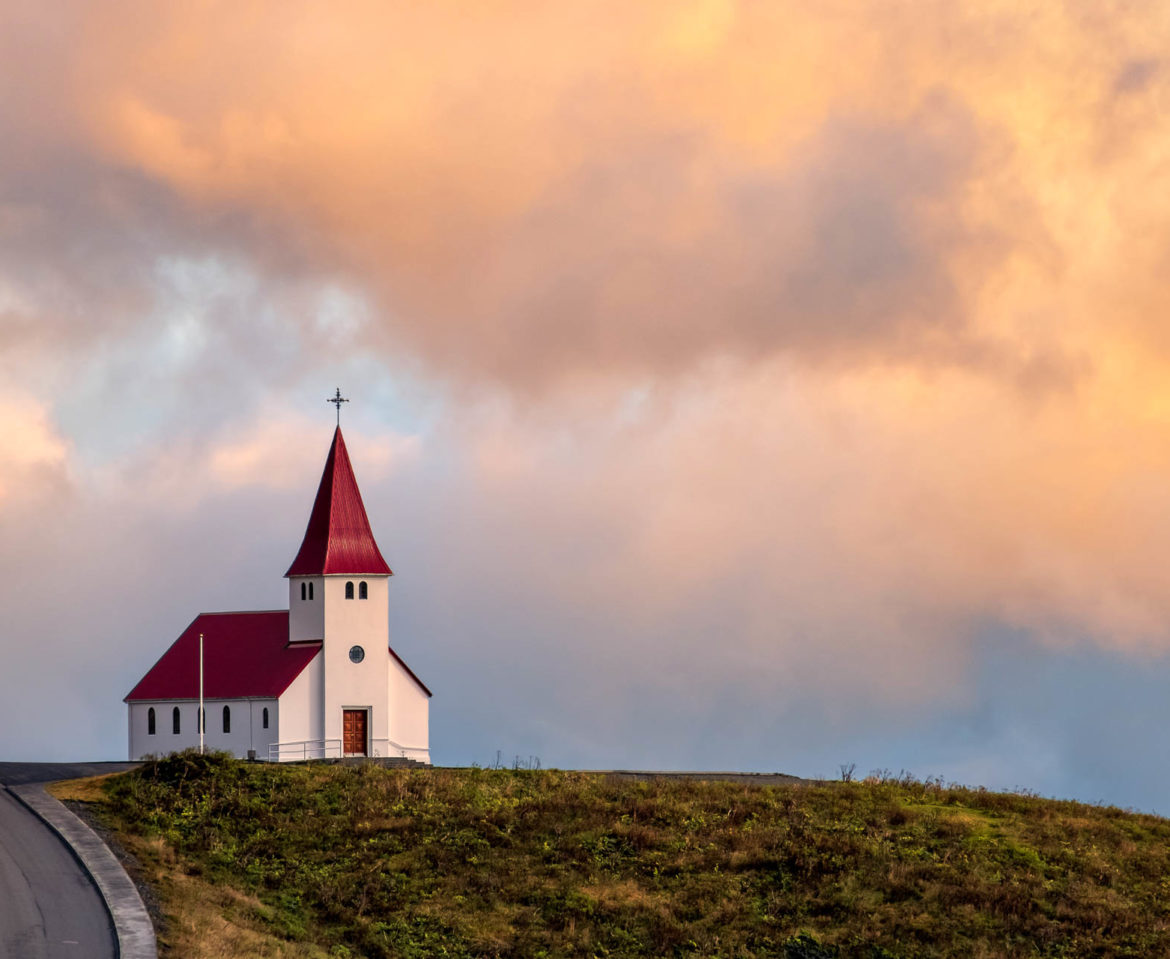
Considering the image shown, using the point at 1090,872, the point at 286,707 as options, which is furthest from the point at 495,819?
the point at 286,707

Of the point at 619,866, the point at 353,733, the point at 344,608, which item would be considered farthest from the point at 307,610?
the point at 619,866

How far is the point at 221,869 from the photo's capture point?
29500 millimetres

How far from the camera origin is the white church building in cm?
6278

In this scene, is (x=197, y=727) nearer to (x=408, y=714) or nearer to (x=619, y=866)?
(x=408, y=714)

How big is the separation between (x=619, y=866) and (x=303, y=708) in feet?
116

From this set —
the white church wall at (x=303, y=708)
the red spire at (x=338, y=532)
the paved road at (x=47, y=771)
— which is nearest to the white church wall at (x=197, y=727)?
the white church wall at (x=303, y=708)

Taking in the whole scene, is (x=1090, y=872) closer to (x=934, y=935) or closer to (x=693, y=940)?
(x=934, y=935)

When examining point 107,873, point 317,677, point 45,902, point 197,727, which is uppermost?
point 317,677

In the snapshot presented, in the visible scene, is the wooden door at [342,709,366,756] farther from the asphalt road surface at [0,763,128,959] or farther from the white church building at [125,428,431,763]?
the asphalt road surface at [0,763,128,959]

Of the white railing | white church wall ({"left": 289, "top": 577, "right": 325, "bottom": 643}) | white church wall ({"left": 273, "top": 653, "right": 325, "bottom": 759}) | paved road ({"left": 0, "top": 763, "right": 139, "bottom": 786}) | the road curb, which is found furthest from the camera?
white church wall ({"left": 289, "top": 577, "right": 325, "bottom": 643})

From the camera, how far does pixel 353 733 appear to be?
6309cm

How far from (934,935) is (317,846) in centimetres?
1250

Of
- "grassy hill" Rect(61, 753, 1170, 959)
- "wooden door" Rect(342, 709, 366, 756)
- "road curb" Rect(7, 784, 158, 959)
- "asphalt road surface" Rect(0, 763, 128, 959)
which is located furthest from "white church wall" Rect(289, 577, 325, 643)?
"asphalt road surface" Rect(0, 763, 128, 959)

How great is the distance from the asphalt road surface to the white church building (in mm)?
29963
